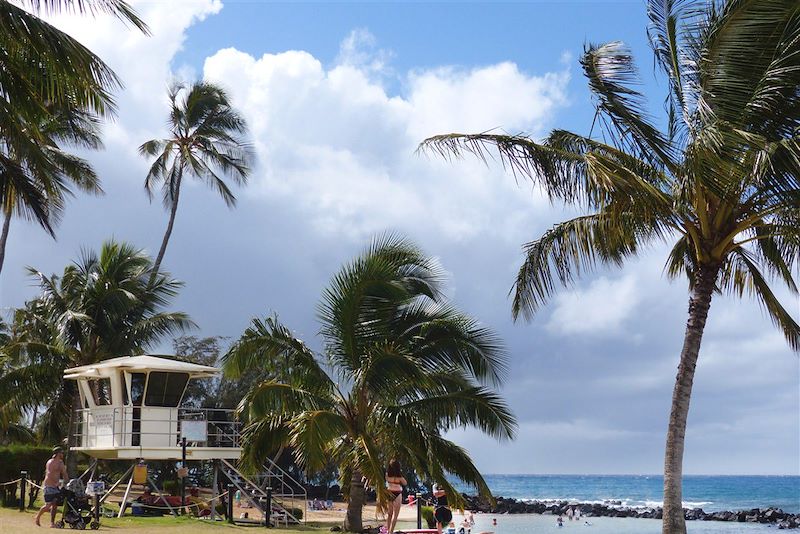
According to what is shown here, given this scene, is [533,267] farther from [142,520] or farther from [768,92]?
[142,520]

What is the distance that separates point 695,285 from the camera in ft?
47.9

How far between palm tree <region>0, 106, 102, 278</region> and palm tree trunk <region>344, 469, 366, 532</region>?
872 centimetres

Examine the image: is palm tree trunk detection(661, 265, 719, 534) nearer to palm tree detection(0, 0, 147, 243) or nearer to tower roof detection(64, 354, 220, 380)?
palm tree detection(0, 0, 147, 243)

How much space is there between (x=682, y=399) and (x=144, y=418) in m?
16.1

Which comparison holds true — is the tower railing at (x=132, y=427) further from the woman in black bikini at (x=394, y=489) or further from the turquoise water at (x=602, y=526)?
the turquoise water at (x=602, y=526)

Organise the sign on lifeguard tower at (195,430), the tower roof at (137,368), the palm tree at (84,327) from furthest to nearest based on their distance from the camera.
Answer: the palm tree at (84,327)
the tower roof at (137,368)
the sign on lifeguard tower at (195,430)

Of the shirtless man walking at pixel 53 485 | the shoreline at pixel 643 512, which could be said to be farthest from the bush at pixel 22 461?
the shoreline at pixel 643 512

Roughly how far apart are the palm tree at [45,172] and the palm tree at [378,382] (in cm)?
584

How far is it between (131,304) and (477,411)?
49.6 ft

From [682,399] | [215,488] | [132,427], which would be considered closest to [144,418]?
[132,427]

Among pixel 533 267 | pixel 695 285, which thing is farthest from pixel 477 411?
pixel 695 285

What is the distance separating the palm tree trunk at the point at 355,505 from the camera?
21.9 meters

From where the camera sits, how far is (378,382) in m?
20.9

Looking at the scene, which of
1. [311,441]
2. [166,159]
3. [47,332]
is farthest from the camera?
[166,159]
